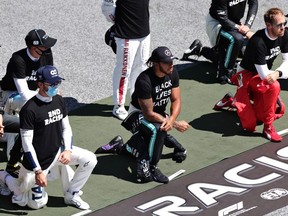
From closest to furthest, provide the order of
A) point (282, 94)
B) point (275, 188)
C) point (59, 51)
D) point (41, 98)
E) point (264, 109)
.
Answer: point (41, 98) < point (275, 188) < point (264, 109) < point (282, 94) < point (59, 51)

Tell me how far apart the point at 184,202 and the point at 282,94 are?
11.4 feet

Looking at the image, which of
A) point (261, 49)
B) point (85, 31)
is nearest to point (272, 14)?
point (261, 49)

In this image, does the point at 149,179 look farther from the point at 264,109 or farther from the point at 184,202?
the point at 264,109

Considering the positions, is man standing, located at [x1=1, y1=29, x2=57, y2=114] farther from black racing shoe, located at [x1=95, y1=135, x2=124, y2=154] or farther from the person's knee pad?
the person's knee pad

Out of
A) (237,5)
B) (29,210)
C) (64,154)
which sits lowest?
(29,210)

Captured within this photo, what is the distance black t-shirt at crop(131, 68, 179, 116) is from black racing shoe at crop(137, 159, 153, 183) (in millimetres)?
656

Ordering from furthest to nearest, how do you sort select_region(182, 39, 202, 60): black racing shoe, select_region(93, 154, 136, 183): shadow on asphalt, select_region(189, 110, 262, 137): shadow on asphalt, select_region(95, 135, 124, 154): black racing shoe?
select_region(182, 39, 202, 60): black racing shoe, select_region(189, 110, 262, 137): shadow on asphalt, select_region(95, 135, 124, 154): black racing shoe, select_region(93, 154, 136, 183): shadow on asphalt

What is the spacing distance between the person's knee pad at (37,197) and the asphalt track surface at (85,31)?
2.96m

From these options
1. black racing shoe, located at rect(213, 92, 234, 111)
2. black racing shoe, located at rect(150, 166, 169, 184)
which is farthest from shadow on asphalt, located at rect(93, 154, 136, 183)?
black racing shoe, located at rect(213, 92, 234, 111)

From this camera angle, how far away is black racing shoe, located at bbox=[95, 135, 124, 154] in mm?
11992

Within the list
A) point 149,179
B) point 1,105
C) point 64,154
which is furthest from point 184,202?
point 1,105

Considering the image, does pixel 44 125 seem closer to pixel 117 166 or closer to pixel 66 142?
pixel 66 142

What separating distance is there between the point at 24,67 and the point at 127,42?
1728 mm

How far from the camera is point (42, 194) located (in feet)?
34.8
